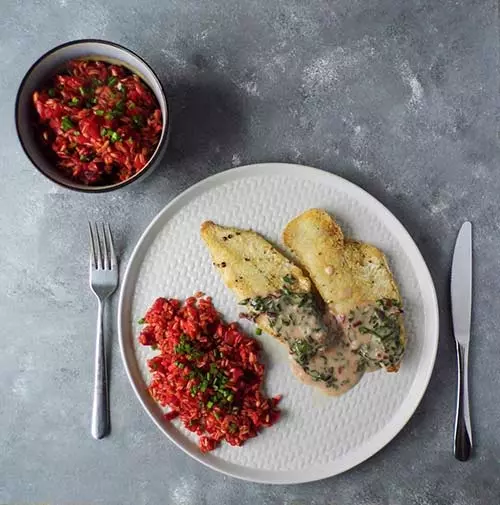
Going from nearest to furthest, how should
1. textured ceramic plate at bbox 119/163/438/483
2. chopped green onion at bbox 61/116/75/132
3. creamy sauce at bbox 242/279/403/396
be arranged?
chopped green onion at bbox 61/116/75/132, creamy sauce at bbox 242/279/403/396, textured ceramic plate at bbox 119/163/438/483

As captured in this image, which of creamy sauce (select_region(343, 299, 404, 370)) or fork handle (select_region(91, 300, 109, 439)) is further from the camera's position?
fork handle (select_region(91, 300, 109, 439))

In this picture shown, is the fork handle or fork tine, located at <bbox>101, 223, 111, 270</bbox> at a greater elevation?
fork tine, located at <bbox>101, 223, 111, 270</bbox>

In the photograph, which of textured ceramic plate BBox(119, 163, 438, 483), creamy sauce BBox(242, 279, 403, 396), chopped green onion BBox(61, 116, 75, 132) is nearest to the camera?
chopped green onion BBox(61, 116, 75, 132)

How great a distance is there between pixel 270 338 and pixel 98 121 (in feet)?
3.67

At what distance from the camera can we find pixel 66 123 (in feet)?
8.04

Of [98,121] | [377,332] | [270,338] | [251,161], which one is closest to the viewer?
[98,121]

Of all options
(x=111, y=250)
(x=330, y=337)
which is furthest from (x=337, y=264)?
(x=111, y=250)

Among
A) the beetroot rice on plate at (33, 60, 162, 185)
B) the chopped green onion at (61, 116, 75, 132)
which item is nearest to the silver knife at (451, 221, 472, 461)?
the beetroot rice on plate at (33, 60, 162, 185)

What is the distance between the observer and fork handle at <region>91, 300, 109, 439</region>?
2.80 meters

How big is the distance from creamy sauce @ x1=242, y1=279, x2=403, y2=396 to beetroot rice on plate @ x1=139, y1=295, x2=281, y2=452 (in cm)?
16

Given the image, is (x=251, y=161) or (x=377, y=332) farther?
(x=251, y=161)

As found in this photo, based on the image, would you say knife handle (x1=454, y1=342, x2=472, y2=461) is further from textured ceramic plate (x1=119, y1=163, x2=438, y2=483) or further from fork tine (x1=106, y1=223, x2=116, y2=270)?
fork tine (x1=106, y1=223, x2=116, y2=270)

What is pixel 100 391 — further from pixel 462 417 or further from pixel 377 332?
pixel 462 417

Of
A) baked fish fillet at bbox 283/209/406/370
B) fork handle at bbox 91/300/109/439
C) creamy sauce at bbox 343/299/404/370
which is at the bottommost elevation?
fork handle at bbox 91/300/109/439
